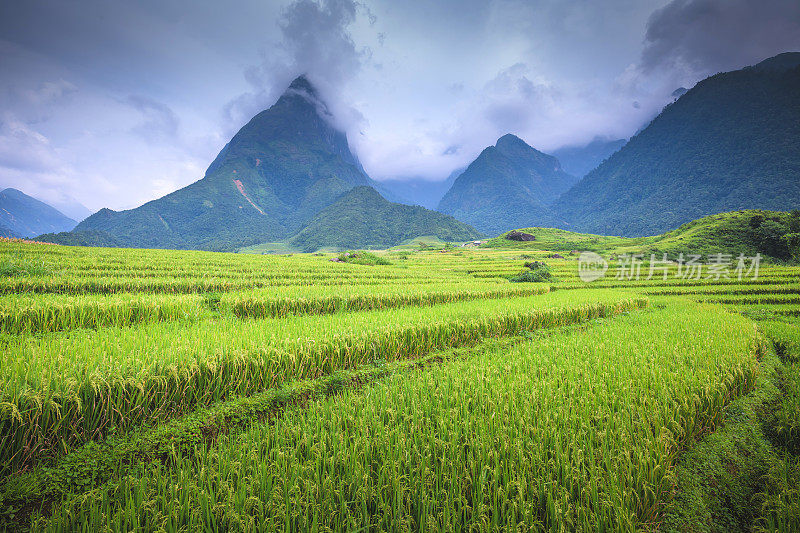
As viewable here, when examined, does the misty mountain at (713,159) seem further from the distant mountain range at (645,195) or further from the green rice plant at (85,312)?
the green rice plant at (85,312)

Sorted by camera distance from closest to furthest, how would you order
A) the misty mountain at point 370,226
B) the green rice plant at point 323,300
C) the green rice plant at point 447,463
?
the green rice plant at point 447,463 → the green rice plant at point 323,300 → the misty mountain at point 370,226

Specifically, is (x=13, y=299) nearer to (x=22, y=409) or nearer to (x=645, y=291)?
(x=22, y=409)

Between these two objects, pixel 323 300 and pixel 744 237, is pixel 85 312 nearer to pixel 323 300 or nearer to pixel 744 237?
pixel 323 300

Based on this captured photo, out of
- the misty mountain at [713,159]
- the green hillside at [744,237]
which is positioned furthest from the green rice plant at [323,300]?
the misty mountain at [713,159]

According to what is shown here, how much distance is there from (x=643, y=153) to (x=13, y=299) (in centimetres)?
24400

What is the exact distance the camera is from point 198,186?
156 meters

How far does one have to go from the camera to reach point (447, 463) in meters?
2.65

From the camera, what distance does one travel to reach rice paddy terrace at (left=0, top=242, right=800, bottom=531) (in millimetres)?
2176

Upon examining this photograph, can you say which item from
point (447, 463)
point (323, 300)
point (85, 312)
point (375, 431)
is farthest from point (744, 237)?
point (85, 312)

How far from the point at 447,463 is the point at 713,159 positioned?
651ft

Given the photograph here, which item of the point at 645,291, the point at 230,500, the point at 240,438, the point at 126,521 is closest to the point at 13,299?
the point at 240,438

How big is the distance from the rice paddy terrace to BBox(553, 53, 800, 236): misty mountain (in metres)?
149

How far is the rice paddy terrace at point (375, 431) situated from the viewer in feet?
7.14

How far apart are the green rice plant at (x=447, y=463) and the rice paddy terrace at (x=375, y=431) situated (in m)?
0.02
